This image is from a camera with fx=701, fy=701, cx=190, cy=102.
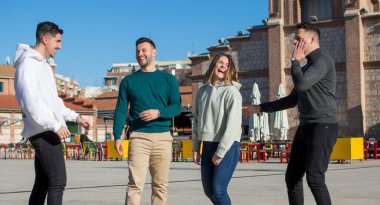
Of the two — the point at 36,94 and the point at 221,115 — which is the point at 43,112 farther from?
the point at 221,115

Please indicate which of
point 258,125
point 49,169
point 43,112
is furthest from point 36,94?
point 258,125

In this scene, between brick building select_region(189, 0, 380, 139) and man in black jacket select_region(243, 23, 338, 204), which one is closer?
man in black jacket select_region(243, 23, 338, 204)

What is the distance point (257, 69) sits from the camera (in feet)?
141

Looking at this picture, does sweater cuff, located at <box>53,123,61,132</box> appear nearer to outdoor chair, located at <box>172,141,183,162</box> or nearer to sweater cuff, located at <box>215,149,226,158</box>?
sweater cuff, located at <box>215,149,226,158</box>

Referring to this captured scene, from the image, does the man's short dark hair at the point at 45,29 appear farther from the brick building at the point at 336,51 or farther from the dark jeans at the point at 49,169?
the brick building at the point at 336,51

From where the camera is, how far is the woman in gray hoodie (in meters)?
6.36

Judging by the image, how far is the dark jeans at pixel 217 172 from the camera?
6.33m

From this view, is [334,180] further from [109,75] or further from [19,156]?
[109,75]

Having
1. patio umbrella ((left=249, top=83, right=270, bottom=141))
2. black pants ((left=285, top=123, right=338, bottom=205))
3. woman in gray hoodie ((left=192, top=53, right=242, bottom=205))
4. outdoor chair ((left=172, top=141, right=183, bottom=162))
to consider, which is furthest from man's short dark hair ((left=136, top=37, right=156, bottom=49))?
patio umbrella ((left=249, top=83, right=270, bottom=141))

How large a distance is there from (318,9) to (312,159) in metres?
35.7

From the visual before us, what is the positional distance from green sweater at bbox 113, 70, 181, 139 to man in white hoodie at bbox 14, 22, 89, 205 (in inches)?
30.7

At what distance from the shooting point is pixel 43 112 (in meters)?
5.95

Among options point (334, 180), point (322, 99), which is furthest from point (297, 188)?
point (334, 180)

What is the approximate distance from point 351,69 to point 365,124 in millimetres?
3191
